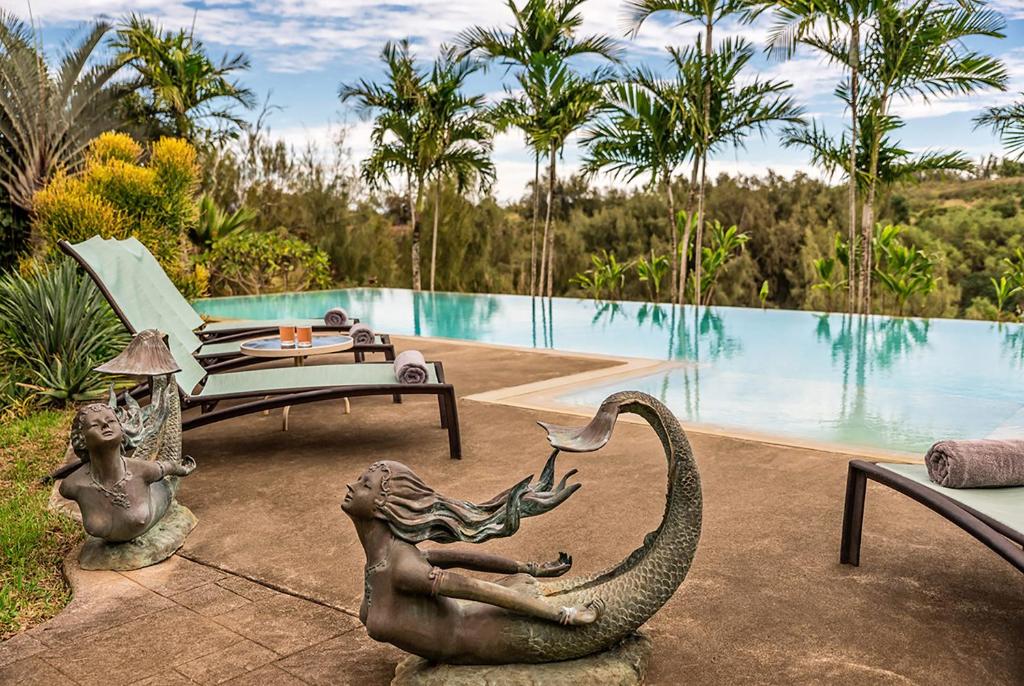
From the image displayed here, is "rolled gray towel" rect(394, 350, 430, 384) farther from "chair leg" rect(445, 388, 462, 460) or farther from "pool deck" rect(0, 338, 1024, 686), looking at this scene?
"pool deck" rect(0, 338, 1024, 686)

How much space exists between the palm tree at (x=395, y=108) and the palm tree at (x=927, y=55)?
24.2ft

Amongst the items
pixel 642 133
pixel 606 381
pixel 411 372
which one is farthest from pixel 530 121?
pixel 411 372

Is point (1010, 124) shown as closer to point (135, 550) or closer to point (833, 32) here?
point (833, 32)

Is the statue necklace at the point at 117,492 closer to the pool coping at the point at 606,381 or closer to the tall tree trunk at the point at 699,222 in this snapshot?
the pool coping at the point at 606,381

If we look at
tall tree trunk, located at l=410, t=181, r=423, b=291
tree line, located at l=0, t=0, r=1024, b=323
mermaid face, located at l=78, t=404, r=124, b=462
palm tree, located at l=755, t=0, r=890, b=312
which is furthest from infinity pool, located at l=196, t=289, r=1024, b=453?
mermaid face, located at l=78, t=404, r=124, b=462

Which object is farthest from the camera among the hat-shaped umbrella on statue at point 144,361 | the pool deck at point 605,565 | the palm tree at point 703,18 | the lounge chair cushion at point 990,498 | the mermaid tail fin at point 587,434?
the palm tree at point 703,18

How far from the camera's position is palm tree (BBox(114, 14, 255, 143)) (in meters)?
14.1

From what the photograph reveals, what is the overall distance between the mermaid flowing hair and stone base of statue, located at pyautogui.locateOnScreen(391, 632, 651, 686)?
12.1 inches

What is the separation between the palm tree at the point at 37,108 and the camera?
8.66m

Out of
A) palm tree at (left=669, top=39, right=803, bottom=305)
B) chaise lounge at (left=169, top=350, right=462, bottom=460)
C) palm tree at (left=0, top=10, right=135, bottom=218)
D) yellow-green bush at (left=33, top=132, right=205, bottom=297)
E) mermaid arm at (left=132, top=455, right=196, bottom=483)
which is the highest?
palm tree at (left=669, top=39, right=803, bottom=305)

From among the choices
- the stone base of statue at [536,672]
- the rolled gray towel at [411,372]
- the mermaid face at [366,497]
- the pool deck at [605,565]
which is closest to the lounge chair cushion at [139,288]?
the pool deck at [605,565]

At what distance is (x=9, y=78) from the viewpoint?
28.2 ft

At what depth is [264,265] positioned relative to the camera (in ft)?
49.1

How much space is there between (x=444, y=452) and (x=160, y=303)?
232cm
